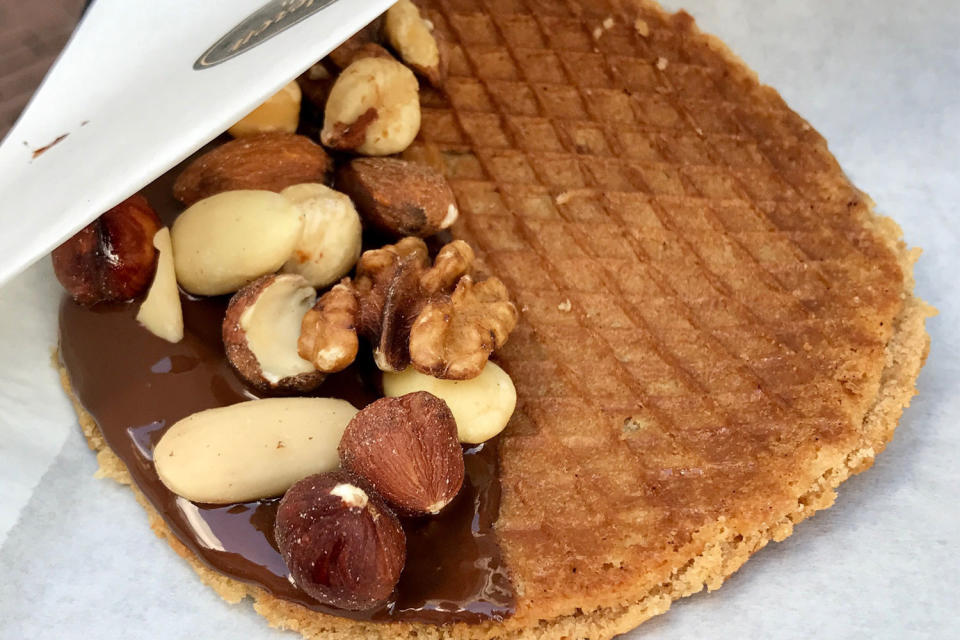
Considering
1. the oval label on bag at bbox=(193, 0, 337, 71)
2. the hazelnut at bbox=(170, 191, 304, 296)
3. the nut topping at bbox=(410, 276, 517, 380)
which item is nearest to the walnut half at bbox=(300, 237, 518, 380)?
the nut topping at bbox=(410, 276, 517, 380)

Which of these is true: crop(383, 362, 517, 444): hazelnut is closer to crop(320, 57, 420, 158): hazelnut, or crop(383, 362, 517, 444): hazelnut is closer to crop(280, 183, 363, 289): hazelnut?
crop(280, 183, 363, 289): hazelnut

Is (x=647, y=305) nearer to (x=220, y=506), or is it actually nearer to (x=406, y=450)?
(x=406, y=450)

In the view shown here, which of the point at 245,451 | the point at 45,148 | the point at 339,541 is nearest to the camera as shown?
the point at 45,148

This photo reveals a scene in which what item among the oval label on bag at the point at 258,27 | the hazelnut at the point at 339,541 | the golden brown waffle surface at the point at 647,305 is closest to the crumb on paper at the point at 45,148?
the oval label on bag at the point at 258,27

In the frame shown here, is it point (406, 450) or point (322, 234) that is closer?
point (406, 450)

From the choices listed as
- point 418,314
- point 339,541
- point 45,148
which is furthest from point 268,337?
point 45,148

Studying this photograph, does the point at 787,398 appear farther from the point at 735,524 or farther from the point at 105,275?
the point at 105,275
